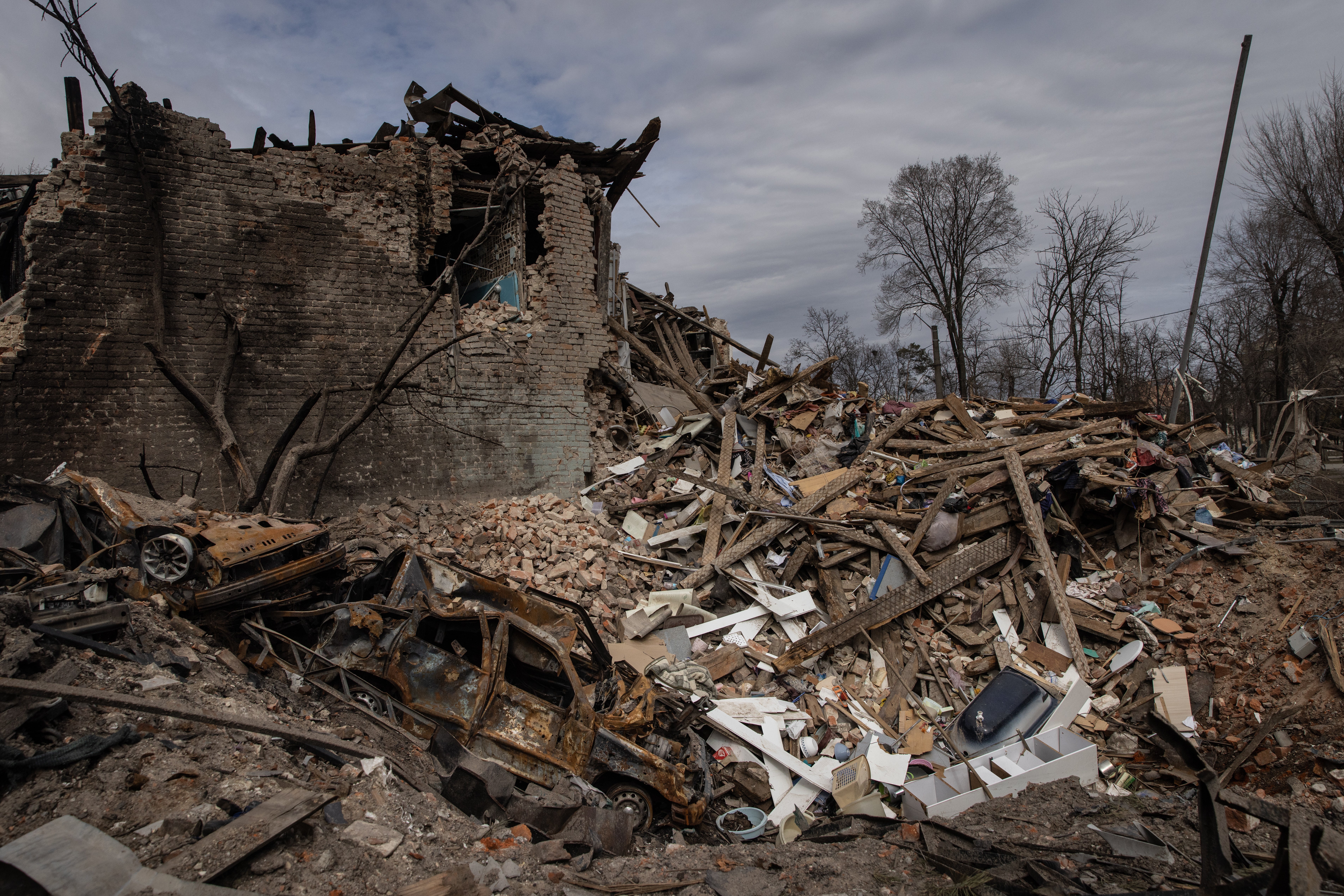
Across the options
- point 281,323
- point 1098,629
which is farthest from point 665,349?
point 1098,629

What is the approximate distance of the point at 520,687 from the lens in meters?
5.57

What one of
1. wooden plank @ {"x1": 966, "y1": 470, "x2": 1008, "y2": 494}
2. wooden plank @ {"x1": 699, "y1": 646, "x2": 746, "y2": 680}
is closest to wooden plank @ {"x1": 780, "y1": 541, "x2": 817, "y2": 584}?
wooden plank @ {"x1": 699, "y1": 646, "x2": 746, "y2": 680}

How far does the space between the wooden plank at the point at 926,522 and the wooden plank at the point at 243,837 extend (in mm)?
6575

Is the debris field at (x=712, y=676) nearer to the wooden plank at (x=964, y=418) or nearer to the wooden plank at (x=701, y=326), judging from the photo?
the wooden plank at (x=964, y=418)

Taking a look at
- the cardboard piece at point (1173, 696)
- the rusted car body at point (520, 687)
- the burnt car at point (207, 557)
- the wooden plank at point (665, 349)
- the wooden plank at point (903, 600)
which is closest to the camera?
the rusted car body at point (520, 687)

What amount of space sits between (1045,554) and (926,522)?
1.32m

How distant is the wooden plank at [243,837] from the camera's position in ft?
9.70

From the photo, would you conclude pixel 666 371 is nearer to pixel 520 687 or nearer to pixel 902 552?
pixel 902 552

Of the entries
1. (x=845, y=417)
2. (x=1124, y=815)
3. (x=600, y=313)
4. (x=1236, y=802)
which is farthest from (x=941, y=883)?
(x=600, y=313)

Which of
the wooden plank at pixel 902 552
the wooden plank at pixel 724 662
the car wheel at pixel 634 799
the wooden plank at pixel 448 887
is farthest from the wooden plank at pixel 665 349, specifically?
the wooden plank at pixel 448 887

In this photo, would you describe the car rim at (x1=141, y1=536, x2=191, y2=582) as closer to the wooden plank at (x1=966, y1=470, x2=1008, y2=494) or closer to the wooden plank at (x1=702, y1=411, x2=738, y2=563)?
the wooden plank at (x1=702, y1=411, x2=738, y2=563)

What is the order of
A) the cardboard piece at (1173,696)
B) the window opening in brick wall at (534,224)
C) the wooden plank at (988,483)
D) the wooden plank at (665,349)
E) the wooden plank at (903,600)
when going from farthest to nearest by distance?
the wooden plank at (665,349) < the window opening in brick wall at (534,224) < the wooden plank at (988,483) < the wooden plank at (903,600) < the cardboard piece at (1173,696)

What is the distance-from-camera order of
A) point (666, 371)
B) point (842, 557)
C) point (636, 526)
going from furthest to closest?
point (666, 371) → point (636, 526) → point (842, 557)

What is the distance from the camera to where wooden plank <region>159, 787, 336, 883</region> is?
296cm
